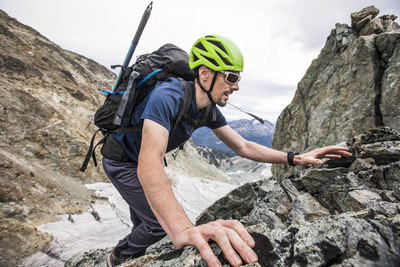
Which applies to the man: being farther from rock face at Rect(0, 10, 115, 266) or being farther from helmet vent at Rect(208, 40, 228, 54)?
rock face at Rect(0, 10, 115, 266)

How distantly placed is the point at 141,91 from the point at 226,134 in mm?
2084

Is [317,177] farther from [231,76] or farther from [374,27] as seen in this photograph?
[374,27]

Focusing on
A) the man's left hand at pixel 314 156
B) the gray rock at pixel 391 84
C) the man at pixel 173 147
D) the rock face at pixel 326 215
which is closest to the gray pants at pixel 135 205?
the man at pixel 173 147

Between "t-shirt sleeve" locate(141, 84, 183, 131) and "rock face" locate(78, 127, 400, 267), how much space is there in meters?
1.63

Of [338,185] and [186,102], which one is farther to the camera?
[338,185]

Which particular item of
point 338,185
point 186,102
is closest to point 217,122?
point 186,102

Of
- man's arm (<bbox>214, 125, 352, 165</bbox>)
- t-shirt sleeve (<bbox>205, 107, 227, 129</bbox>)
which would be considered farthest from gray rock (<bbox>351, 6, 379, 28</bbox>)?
t-shirt sleeve (<bbox>205, 107, 227, 129</bbox>)

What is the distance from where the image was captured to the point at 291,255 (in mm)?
2162

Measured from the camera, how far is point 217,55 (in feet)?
11.9

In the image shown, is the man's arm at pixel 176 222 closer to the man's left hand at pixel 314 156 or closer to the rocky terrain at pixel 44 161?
the man's left hand at pixel 314 156

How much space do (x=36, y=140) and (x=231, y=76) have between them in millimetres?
23943

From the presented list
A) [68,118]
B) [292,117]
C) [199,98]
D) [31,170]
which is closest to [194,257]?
[199,98]

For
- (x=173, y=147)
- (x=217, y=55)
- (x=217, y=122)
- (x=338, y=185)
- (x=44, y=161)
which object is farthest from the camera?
(x=44, y=161)

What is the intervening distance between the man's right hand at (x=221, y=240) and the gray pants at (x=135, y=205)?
1916mm
